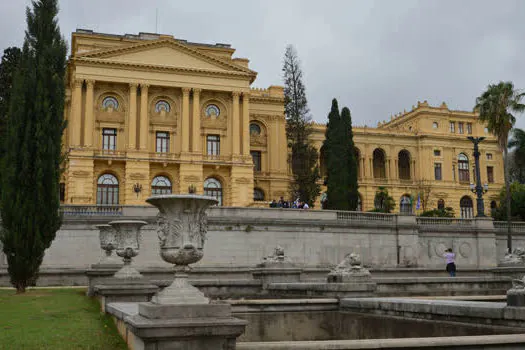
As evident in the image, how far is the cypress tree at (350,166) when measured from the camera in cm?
4825

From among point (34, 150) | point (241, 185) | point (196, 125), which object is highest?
point (196, 125)

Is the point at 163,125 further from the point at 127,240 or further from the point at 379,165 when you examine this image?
the point at 127,240

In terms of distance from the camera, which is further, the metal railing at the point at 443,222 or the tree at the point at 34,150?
the metal railing at the point at 443,222

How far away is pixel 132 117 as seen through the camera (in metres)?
50.9

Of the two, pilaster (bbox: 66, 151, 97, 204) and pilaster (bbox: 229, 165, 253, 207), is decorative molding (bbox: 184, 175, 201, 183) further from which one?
pilaster (bbox: 66, 151, 97, 204)

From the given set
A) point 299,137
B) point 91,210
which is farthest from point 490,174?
point 91,210

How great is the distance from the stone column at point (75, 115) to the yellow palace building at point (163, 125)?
81 millimetres

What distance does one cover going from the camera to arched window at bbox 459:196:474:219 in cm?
7011

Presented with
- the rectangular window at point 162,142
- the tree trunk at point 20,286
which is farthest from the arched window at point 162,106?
the tree trunk at point 20,286

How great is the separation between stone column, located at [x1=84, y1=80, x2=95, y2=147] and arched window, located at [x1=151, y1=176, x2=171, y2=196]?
A: 599cm

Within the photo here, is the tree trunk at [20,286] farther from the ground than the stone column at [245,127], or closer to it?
closer to it

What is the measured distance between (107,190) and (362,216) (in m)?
23.2

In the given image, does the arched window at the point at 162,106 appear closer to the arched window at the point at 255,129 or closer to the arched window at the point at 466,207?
the arched window at the point at 255,129

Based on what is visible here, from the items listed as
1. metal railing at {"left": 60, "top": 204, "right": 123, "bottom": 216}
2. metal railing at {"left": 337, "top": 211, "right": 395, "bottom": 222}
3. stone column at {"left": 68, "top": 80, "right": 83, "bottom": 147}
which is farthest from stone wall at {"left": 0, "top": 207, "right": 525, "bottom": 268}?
stone column at {"left": 68, "top": 80, "right": 83, "bottom": 147}
